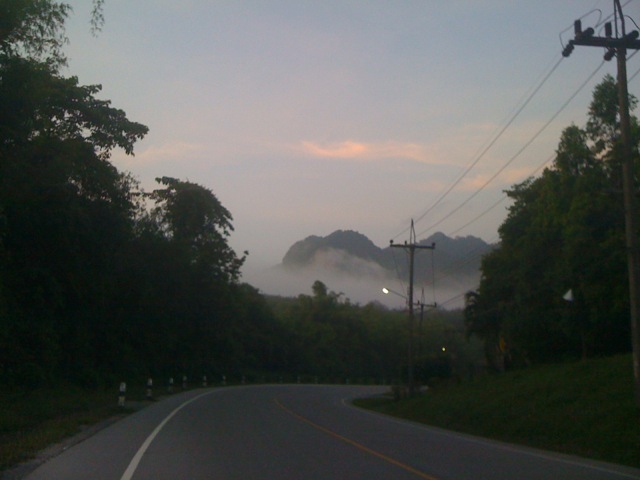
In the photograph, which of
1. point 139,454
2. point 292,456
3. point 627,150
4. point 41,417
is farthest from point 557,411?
point 41,417

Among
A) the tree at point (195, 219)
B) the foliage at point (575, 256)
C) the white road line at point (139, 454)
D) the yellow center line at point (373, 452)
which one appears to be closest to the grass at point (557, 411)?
the foliage at point (575, 256)

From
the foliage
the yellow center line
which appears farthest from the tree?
the yellow center line

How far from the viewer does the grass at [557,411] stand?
17.9 meters

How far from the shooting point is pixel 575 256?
33469 millimetres

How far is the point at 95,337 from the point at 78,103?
58.4 feet

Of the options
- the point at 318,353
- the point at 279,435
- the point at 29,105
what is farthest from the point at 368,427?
the point at 318,353

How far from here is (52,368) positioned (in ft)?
117

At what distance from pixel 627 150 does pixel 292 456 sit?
1131 cm

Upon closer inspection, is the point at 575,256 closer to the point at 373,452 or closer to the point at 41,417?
the point at 373,452

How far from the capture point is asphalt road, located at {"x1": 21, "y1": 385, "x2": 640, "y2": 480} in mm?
12000

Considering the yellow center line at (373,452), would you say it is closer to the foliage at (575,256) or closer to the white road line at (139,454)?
the white road line at (139,454)

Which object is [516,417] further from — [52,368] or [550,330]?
[52,368]

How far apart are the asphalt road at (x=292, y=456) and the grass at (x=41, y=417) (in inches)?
30.1

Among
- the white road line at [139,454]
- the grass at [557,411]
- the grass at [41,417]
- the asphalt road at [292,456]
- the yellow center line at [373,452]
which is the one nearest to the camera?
the white road line at [139,454]
